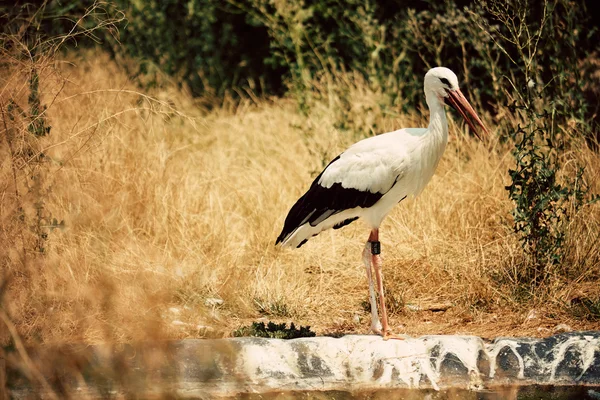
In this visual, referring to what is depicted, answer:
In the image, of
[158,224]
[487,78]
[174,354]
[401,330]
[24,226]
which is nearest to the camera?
[174,354]

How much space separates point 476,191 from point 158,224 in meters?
2.35

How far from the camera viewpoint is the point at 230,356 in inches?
173

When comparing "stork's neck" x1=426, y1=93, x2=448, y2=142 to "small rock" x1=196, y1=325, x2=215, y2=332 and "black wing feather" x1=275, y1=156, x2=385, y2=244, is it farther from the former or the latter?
"small rock" x1=196, y1=325, x2=215, y2=332

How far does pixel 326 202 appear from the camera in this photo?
532 centimetres

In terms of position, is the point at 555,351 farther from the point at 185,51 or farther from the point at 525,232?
the point at 185,51

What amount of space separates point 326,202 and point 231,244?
127cm

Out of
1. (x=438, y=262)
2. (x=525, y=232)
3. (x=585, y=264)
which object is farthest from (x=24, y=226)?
(x=585, y=264)

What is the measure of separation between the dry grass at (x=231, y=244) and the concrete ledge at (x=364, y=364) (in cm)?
38

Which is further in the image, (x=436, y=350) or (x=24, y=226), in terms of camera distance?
(x=24, y=226)

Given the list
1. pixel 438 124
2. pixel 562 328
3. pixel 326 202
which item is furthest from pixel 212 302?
pixel 562 328

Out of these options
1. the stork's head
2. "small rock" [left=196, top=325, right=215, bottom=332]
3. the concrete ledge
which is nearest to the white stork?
Answer: the stork's head

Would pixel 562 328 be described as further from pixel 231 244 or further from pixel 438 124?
pixel 231 244

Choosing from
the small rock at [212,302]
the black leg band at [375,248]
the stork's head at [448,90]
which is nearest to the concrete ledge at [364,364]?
the black leg band at [375,248]

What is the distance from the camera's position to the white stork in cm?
512
